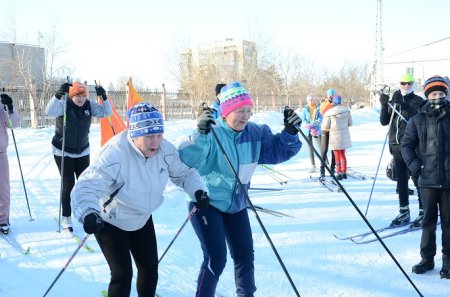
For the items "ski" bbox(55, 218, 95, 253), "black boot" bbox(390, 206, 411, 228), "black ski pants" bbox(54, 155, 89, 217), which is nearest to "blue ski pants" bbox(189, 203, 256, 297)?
"ski" bbox(55, 218, 95, 253)

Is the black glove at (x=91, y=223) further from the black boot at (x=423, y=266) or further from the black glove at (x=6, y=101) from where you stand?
the black glove at (x=6, y=101)

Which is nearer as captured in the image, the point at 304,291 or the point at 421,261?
the point at 304,291

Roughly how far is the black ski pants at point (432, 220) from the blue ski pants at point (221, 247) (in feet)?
6.36

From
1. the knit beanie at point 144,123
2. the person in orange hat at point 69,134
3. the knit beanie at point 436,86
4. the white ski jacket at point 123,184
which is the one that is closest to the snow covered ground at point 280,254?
the person in orange hat at point 69,134

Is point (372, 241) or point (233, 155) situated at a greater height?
point (233, 155)

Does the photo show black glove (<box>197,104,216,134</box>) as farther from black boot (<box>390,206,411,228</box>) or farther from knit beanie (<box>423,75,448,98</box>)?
black boot (<box>390,206,411,228</box>)

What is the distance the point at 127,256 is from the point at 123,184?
49 cm

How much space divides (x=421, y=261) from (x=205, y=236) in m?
2.34

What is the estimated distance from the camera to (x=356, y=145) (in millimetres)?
14523

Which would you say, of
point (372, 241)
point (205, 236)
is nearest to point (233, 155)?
point (205, 236)

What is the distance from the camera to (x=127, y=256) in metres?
2.64

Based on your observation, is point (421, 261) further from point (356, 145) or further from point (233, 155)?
point (356, 145)

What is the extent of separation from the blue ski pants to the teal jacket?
10 cm

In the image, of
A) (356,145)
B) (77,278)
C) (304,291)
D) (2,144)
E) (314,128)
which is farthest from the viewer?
(356,145)
